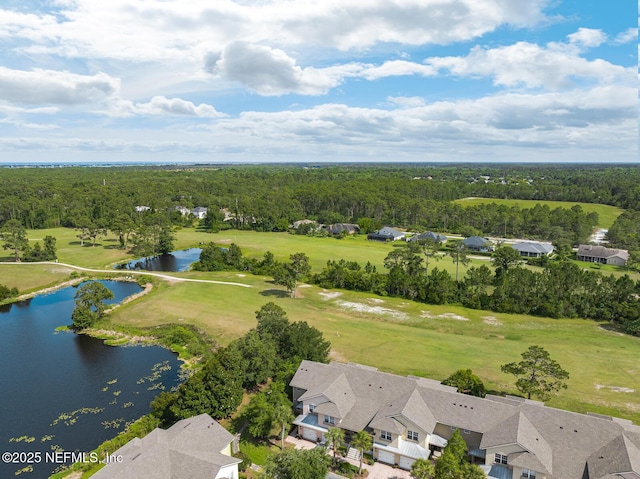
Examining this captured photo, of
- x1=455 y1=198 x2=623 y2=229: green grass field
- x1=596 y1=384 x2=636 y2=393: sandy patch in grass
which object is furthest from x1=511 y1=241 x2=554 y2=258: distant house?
x1=596 y1=384 x2=636 y2=393: sandy patch in grass

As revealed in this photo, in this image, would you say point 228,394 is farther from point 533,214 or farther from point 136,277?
point 533,214

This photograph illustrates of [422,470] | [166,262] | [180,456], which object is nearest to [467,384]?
[422,470]

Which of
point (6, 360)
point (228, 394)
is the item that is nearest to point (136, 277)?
point (6, 360)

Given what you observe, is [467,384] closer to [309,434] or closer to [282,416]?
[309,434]

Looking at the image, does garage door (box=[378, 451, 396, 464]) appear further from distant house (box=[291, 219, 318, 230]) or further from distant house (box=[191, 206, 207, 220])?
distant house (box=[191, 206, 207, 220])

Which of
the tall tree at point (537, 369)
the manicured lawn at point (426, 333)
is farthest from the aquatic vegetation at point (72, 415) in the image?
the tall tree at point (537, 369)
